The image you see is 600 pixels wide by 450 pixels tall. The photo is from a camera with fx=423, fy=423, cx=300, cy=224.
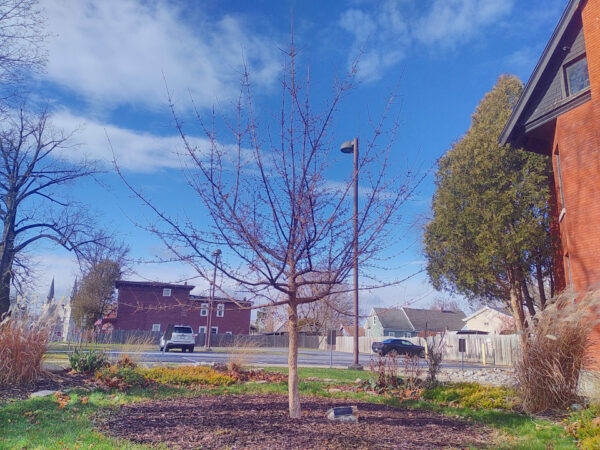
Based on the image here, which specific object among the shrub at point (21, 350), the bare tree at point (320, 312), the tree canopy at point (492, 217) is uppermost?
the tree canopy at point (492, 217)

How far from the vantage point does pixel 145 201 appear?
515 cm

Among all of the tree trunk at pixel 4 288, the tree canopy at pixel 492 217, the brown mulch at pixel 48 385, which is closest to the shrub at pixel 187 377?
the brown mulch at pixel 48 385

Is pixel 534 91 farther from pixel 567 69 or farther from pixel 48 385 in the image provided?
pixel 48 385

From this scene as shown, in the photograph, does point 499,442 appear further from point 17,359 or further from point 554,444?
point 17,359

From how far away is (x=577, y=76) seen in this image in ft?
37.9

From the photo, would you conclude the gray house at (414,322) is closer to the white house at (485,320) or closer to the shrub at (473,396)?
the white house at (485,320)

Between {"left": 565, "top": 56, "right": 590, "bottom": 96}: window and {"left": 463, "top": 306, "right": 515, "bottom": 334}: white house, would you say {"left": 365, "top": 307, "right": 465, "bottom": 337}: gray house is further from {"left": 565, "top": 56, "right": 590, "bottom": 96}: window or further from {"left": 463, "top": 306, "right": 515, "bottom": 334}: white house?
{"left": 565, "top": 56, "right": 590, "bottom": 96}: window

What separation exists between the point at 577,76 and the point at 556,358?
8.85 meters

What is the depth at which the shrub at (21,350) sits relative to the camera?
7.48 m

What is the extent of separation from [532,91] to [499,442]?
10811mm

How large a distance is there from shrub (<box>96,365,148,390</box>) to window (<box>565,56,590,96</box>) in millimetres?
12814

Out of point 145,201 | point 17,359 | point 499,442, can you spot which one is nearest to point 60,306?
point 17,359

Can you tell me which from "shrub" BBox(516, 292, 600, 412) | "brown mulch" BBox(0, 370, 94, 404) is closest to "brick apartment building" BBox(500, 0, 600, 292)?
"shrub" BBox(516, 292, 600, 412)

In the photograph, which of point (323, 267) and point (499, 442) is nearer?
point (499, 442)
